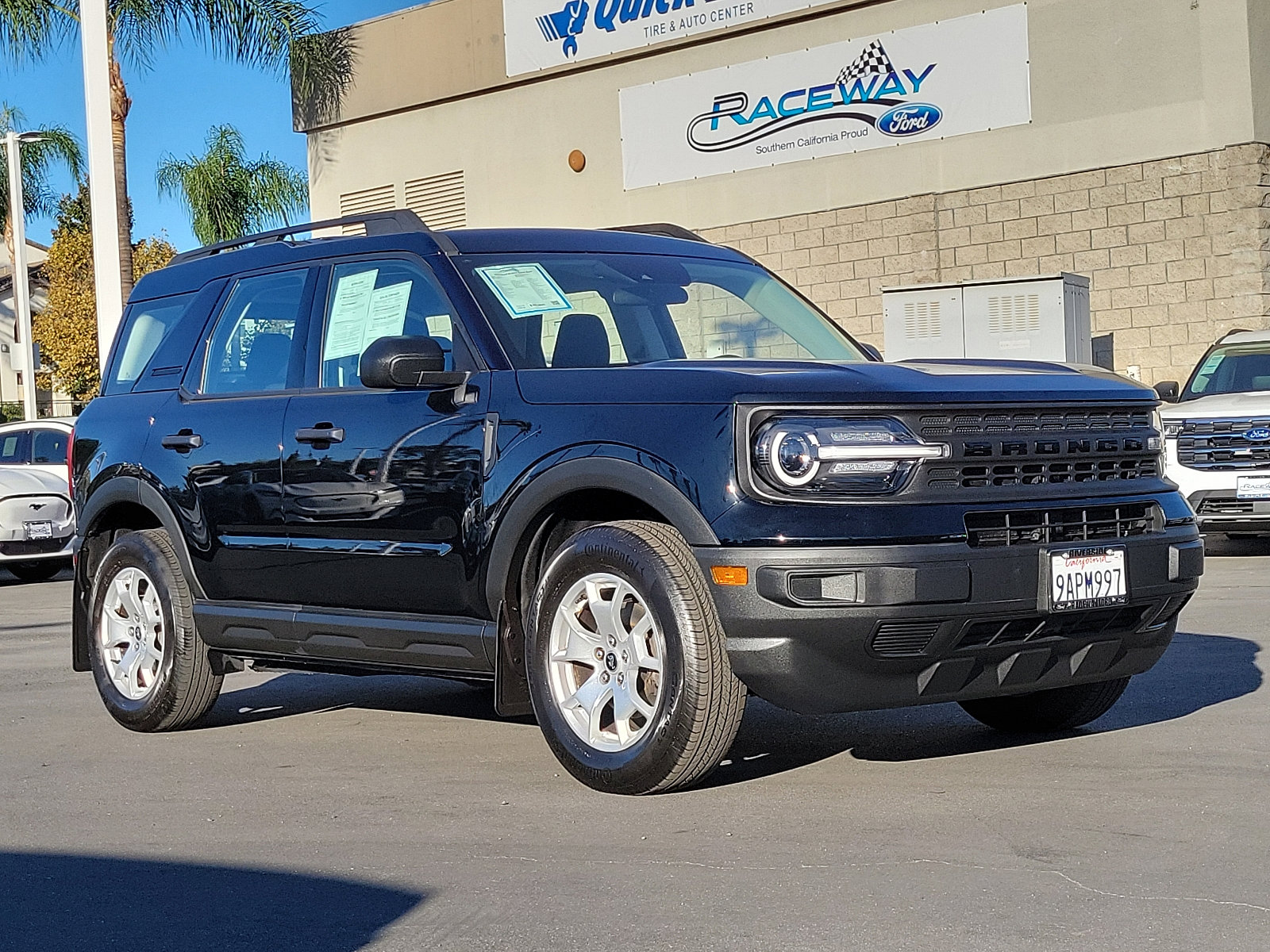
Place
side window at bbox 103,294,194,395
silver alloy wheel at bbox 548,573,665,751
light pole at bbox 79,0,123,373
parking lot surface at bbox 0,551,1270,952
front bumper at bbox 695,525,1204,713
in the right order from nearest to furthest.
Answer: parking lot surface at bbox 0,551,1270,952, front bumper at bbox 695,525,1204,713, silver alloy wheel at bbox 548,573,665,751, side window at bbox 103,294,194,395, light pole at bbox 79,0,123,373

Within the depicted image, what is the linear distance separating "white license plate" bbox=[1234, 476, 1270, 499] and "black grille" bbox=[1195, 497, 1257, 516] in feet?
0.16

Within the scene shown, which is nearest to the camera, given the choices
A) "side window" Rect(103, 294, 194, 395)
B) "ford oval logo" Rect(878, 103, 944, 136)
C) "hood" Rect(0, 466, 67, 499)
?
"side window" Rect(103, 294, 194, 395)

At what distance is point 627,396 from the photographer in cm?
545

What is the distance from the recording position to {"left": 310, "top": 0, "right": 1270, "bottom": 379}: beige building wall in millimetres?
21453

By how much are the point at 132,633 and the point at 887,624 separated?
3647mm

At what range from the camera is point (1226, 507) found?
1418 centimetres

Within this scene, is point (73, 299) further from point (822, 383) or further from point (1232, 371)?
point (822, 383)

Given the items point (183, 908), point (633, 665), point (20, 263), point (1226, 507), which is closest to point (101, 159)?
point (1226, 507)

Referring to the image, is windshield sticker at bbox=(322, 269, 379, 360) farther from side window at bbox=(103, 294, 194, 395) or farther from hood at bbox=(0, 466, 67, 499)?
hood at bbox=(0, 466, 67, 499)

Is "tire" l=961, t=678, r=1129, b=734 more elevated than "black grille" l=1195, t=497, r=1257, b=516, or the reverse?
"black grille" l=1195, t=497, r=1257, b=516

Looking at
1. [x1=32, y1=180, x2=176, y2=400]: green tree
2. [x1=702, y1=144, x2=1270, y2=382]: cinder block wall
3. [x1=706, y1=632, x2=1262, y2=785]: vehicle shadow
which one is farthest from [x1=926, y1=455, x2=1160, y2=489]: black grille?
[x1=32, y1=180, x2=176, y2=400]: green tree

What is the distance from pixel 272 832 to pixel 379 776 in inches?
34.2

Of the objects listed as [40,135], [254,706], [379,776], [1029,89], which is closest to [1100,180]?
[1029,89]

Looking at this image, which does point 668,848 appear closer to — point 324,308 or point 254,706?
point 324,308
